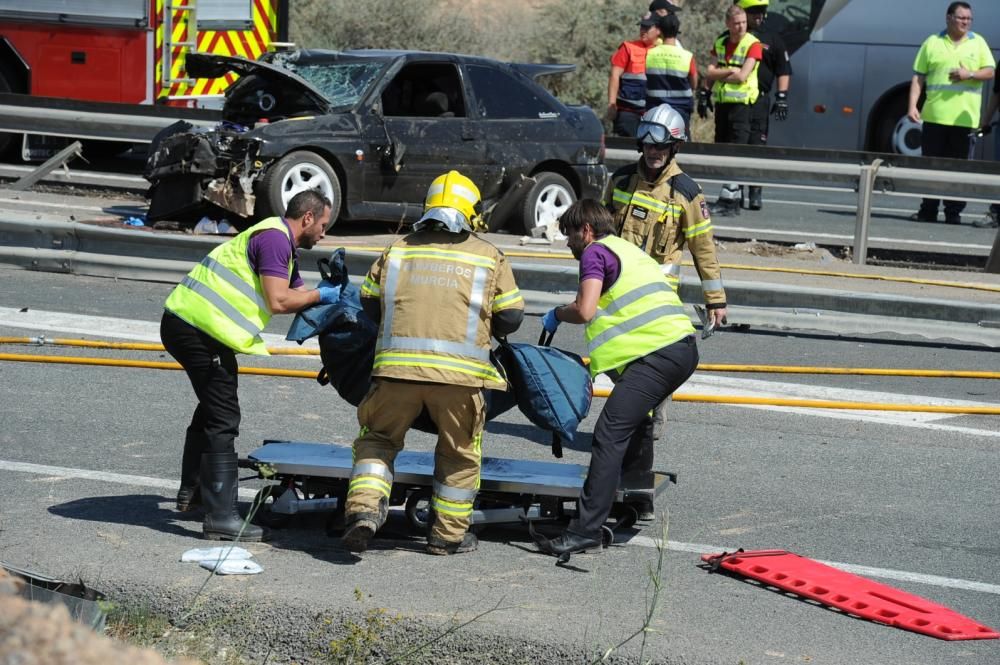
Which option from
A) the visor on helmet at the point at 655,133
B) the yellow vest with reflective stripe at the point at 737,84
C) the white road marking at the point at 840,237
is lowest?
the white road marking at the point at 840,237

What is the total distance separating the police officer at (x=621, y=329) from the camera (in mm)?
5742

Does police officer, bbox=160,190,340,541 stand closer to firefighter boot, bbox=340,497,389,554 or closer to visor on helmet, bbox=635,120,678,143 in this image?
firefighter boot, bbox=340,497,389,554

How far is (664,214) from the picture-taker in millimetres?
7273

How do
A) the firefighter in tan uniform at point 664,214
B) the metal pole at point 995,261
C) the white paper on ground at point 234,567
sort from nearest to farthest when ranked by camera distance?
the white paper on ground at point 234,567, the firefighter in tan uniform at point 664,214, the metal pole at point 995,261

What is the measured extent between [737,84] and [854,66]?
19.0 feet

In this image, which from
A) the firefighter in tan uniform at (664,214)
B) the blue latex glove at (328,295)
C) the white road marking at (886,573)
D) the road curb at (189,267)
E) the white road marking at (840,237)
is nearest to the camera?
the white road marking at (886,573)

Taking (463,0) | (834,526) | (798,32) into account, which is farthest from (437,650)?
(463,0)

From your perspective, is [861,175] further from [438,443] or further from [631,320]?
[438,443]

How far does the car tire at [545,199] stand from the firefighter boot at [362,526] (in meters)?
8.09

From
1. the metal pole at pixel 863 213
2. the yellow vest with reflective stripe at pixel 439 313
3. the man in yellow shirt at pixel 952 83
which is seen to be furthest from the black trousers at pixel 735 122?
the yellow vest with reflective stripe at pixel 439 313

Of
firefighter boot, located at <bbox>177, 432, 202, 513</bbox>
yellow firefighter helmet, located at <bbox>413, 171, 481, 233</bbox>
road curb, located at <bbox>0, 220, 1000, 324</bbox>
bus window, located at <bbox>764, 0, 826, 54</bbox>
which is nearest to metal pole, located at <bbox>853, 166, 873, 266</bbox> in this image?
road curb, located at <bbox>0, 220, 1000, 324</bbox>

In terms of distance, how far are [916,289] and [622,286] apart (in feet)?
19.6

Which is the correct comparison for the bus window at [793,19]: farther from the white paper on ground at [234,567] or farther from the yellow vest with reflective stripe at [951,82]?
the white paper on ground at [234,567]

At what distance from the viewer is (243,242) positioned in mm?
5770
